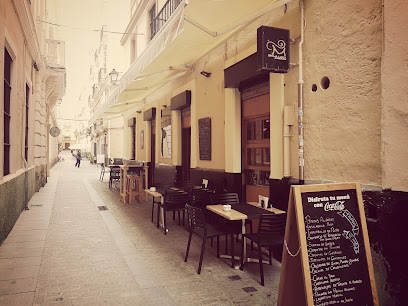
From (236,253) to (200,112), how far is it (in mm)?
3928

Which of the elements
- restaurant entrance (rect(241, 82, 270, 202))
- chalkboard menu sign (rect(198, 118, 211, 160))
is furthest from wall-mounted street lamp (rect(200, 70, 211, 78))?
restaurant entrance (rect(241, 82, 270, 202))

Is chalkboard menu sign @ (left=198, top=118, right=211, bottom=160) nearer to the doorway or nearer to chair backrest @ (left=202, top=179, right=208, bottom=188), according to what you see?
chair backrest @ (left=202, top=179, right=208, bottom=188)

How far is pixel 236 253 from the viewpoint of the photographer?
Answer: 17.0 ft

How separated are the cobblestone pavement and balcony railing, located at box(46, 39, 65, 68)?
356 inches

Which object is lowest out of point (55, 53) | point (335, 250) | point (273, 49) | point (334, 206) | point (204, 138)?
point (335, 250)

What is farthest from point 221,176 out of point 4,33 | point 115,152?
point 115,152

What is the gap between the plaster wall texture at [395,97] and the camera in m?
3.03

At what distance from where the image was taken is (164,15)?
11.2 metres

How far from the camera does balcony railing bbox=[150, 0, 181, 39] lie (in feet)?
33.3

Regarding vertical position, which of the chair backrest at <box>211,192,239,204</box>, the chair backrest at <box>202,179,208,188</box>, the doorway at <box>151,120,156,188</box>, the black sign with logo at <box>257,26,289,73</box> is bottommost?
the chair backrest at <box>211,192,239,204</box>

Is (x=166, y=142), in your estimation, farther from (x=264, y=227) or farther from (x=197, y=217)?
(x=264, y=227)

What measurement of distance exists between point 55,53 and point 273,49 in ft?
42.7

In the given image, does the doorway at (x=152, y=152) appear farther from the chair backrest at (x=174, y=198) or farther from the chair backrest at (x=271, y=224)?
the chair backrest at (x=271, y=224)

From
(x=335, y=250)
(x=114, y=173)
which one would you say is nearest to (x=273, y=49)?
(x=335, y=250)
